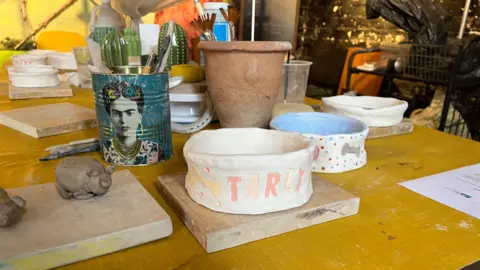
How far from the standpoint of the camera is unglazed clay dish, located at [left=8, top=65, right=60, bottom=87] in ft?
3.95

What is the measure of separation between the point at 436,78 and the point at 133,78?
5.16 feet

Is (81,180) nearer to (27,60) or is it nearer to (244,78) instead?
(244,78)

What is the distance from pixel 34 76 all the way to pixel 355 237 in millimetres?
1161

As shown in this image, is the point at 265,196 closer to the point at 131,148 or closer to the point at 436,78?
the point at 131,148

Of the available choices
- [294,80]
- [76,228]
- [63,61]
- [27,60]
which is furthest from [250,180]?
[63,61]

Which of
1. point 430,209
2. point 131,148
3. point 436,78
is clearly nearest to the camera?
point 430,209

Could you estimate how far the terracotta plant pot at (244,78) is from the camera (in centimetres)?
Answer: 65

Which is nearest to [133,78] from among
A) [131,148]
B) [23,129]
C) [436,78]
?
[131,148]

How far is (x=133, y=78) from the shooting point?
576 mm

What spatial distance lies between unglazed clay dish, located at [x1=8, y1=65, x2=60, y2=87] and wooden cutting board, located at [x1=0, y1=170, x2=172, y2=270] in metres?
0.85

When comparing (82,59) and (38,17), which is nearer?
(82,59)

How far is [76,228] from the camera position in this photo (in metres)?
0.40

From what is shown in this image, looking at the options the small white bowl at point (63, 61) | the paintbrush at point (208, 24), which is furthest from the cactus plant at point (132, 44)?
the small white bowl at point (63, 61)

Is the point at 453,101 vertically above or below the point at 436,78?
below
